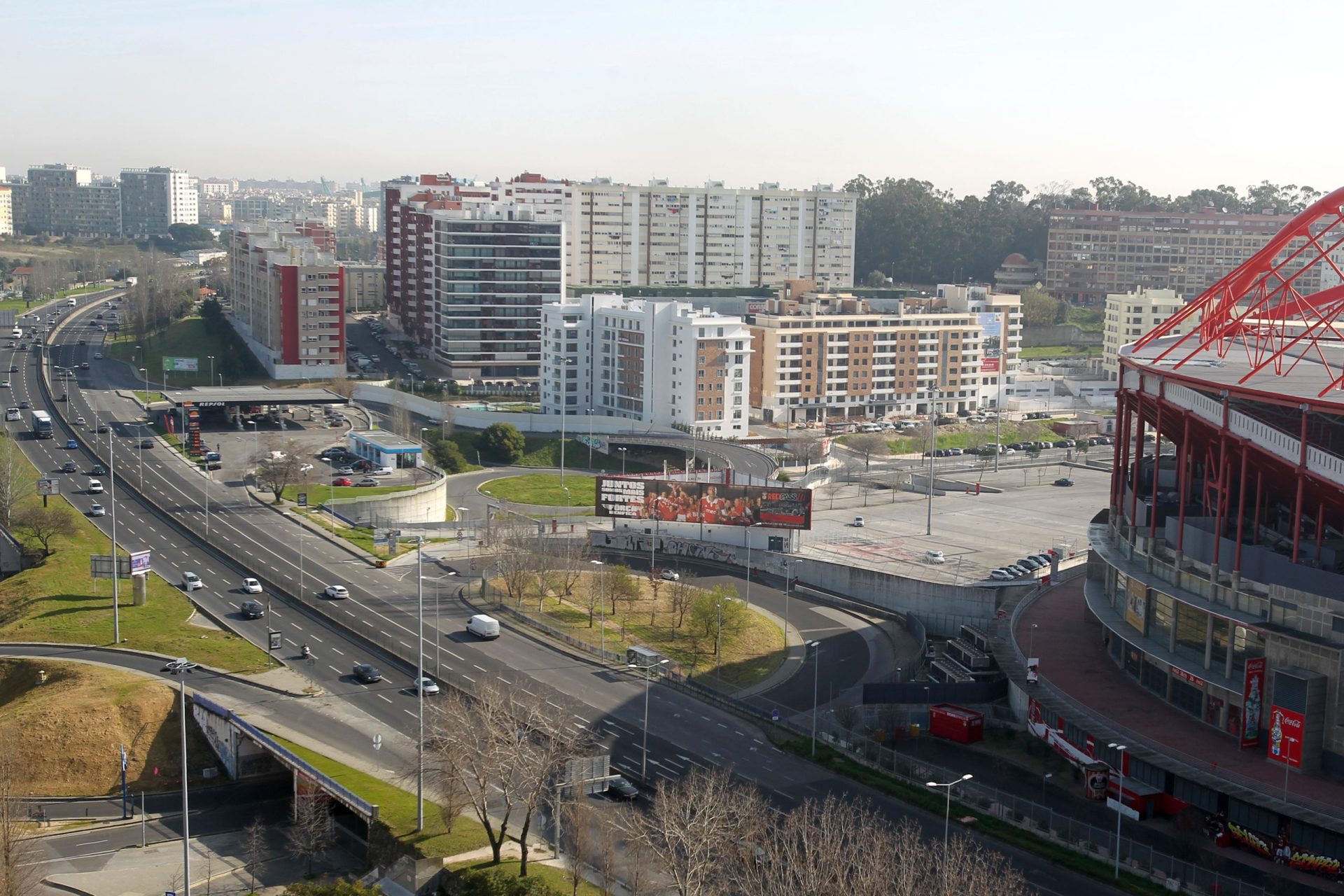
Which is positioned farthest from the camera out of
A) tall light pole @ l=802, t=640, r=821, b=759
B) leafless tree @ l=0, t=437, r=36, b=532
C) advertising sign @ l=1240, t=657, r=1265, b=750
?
leafless tree @ l=0, t=437, r=36, b=532

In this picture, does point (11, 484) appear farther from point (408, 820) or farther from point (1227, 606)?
point (1227, 606)

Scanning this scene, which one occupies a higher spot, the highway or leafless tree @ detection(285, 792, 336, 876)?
the highway

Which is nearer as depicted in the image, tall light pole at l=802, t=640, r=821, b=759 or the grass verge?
the grass verge

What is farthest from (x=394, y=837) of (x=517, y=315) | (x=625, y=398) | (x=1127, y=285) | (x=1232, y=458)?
(x=1127, y=285)

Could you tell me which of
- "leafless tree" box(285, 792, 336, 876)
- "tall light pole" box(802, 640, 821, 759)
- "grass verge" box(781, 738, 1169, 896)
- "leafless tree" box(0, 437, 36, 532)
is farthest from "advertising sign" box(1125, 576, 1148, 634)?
"leafless tree" box(0, 437, 36, 532)

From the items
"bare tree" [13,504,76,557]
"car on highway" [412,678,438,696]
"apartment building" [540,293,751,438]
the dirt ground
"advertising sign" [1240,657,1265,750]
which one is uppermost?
"apartment building" [540,293,751,438]

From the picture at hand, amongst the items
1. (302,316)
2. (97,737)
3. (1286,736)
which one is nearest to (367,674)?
(97,737)

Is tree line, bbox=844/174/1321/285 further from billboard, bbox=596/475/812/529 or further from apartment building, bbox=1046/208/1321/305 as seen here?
billboard, bbox=596/475/812/529
